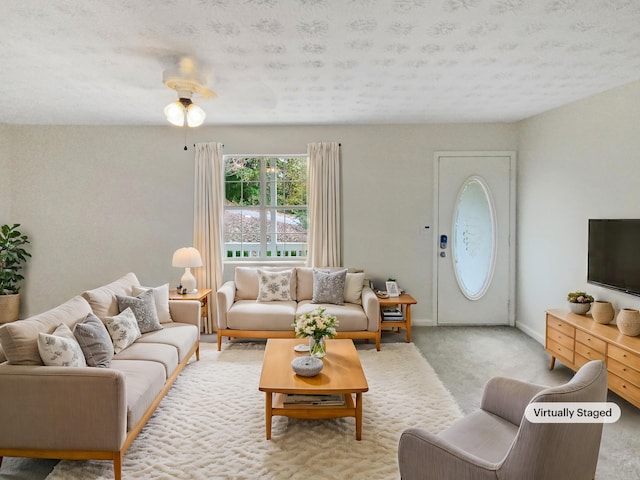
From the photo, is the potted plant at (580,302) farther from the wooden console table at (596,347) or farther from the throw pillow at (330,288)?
the throw pillow at (330,288)

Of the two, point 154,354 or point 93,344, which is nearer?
point 93,344

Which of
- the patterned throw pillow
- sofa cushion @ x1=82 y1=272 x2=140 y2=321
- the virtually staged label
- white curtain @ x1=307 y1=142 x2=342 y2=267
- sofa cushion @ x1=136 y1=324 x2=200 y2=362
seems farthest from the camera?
A: white curtain @ x1=307 y1=142 x2=342 y2=267

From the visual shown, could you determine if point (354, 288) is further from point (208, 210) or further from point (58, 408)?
point (58, 408)

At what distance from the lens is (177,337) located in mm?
3480

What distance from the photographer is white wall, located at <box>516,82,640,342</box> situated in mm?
3459

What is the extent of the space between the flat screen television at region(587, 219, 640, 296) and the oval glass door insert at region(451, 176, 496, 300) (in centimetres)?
153

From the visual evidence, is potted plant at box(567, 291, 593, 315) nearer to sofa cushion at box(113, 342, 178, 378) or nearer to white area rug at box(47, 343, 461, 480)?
white area rug at box(47, 343, 461, 480)

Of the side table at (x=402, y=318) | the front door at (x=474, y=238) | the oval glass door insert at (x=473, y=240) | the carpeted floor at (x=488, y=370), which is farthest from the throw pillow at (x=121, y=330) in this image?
the oval glass door insert at (x=473, y=240)

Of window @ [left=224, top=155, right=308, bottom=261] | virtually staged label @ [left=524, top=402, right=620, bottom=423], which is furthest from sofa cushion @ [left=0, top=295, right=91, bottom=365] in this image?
window @ [left=224, top=155, right=308, bottom=261]

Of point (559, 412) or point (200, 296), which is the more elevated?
point (559, 412)

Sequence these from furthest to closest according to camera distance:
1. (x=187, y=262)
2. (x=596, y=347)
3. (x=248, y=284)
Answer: (x=248, y=284), (x=187, y=262), (x=596, y=347)

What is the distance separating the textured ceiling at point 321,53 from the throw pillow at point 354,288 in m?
1.94

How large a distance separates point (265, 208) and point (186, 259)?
1.29m

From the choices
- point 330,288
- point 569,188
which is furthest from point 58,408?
point 569,188
